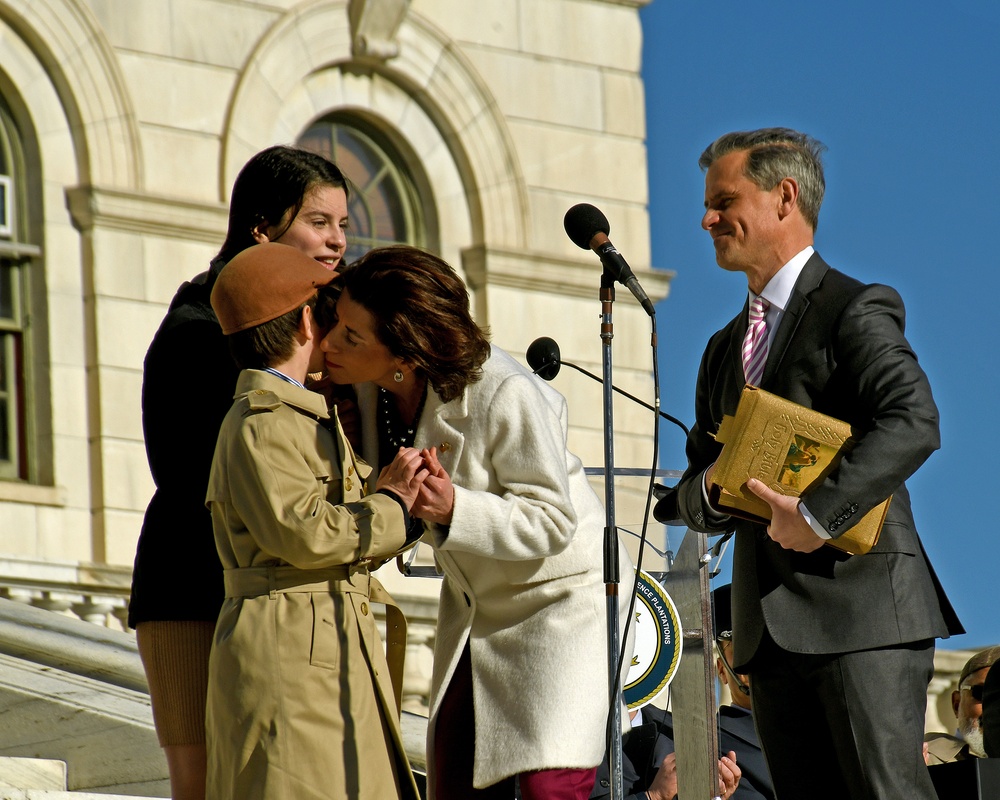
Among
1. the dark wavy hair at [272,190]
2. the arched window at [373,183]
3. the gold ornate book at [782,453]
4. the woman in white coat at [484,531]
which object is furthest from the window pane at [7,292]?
the gold ornate book at [782,453]

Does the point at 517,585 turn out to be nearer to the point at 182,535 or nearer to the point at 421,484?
the point at 421,484

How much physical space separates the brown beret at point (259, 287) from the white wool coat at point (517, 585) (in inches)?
18.1

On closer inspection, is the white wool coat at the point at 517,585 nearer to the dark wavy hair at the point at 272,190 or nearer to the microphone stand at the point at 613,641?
the microphone stand at the point at 613,641

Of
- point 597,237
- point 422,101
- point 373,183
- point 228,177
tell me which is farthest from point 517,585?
point 422,101

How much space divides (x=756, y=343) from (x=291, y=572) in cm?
131

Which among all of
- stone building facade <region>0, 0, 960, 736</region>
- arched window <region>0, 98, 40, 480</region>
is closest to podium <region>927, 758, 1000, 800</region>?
stone building facade <region>0, 0, 960, 736</region>

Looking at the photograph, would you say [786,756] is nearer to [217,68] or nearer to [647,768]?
[647,768]

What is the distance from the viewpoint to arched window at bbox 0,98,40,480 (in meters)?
12.7

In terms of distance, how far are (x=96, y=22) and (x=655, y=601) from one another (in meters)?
7.82

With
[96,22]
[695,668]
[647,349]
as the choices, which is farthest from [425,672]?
[695,668]

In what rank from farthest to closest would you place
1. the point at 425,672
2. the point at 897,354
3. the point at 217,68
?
the point at 217,68, the point at 425,672, the point at 897,354

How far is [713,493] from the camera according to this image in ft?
15.0

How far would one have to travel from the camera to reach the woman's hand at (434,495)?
4.35 m

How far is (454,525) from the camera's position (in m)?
4.38
